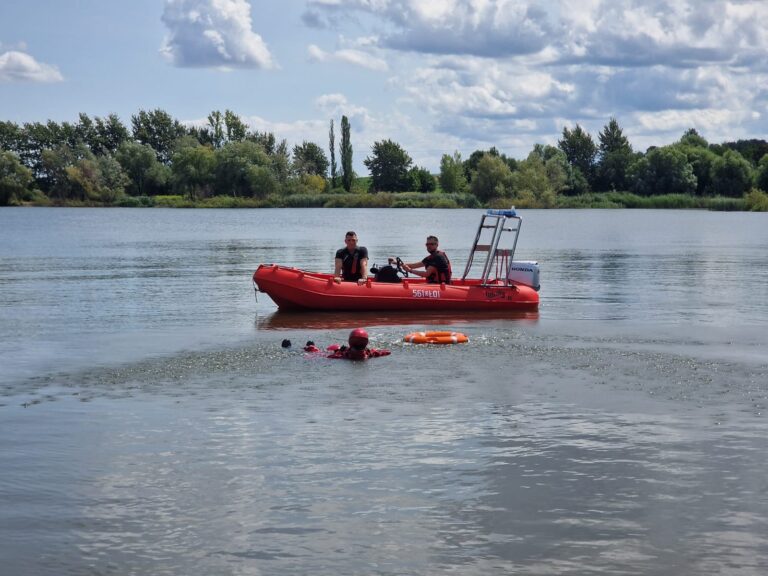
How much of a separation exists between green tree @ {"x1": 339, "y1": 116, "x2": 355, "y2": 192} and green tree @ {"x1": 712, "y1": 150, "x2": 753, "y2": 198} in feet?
120

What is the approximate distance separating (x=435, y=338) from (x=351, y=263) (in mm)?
4261

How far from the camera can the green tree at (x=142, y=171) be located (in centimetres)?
10231

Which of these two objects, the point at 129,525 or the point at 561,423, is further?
the point at 561,423

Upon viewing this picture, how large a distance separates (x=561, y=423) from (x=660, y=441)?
3.36ft

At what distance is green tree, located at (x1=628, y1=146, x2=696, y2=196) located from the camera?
3760 inches

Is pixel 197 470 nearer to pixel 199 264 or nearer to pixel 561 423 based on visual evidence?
pixel 561 423

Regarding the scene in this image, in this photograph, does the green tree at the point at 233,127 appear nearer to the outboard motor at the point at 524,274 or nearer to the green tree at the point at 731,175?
the green tree at the point at 731,175

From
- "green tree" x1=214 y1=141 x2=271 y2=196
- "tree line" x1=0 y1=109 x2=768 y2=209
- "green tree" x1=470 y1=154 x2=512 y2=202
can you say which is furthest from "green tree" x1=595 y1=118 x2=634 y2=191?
"green tree" x1=214 y1=141 x2=271 y2=196

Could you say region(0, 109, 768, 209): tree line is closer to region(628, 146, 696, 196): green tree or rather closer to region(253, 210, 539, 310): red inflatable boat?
region(628, 146, 696, 196): green tree

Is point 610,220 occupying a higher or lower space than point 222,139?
lower

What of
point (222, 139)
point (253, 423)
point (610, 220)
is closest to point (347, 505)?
point (253, 423)

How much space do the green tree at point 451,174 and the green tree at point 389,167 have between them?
619 cm

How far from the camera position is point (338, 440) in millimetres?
9656

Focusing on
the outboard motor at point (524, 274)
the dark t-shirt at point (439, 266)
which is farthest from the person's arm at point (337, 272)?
the outboard motor at point (524, 274)
